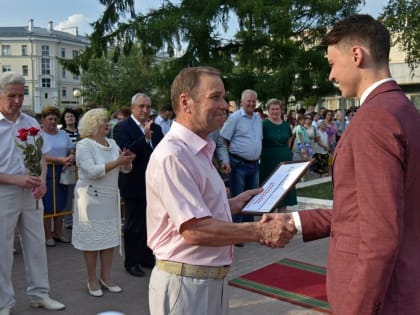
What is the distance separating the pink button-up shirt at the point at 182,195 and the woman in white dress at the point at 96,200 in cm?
264

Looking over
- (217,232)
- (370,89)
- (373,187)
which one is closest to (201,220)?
(217,232)

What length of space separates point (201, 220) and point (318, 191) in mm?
8155

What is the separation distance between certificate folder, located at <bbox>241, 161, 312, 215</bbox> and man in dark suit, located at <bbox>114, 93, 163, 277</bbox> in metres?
2.64

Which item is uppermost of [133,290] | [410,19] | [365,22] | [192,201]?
[410,19]

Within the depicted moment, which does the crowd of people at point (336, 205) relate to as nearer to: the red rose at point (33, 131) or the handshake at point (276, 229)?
the handshake at point (276, 229)

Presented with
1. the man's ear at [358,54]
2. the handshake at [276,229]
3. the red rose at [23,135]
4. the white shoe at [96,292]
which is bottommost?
the white shoe at [96,292]

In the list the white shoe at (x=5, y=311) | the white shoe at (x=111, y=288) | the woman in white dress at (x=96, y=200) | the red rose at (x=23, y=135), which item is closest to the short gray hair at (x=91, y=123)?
the woman in white dress at (x=96, y=200)

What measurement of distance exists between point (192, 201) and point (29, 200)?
2770mm

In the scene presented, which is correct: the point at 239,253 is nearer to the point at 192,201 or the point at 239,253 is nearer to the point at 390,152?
the point at 192,201

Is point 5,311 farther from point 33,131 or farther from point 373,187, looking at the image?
point 373,187

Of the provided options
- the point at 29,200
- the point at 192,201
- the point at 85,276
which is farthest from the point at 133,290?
the point at 192,201

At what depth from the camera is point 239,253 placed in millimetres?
6297

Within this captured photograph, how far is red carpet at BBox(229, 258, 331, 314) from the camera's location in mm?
4688

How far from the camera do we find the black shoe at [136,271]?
5.43 meters
